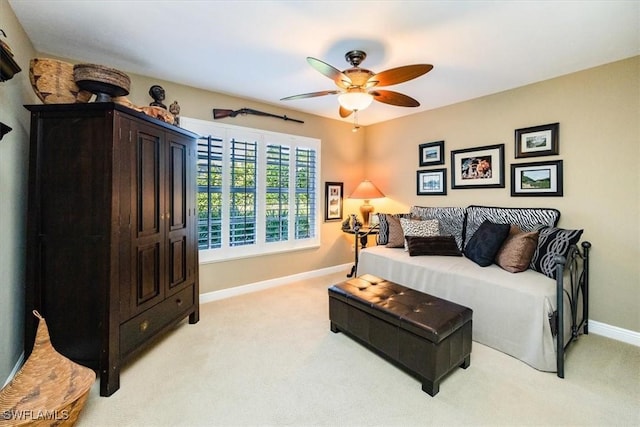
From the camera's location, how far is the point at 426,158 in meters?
3.99

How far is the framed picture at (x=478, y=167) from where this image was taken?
129 inches

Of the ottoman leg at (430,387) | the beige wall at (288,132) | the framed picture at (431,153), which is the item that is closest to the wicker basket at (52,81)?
the beige wall at (288,132)

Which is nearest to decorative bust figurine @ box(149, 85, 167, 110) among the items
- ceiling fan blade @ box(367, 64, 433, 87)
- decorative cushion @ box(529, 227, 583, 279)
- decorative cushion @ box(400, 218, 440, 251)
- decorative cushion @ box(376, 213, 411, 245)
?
ceiling fan blade @ box(367, 64, 433, 87)

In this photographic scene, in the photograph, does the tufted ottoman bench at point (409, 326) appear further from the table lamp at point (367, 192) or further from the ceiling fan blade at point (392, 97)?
the table lamp at point (367, 192)

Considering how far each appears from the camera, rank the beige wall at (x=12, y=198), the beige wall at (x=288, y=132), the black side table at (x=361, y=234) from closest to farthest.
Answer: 1. the beige wall at (x=12, y=198)
2. the beige wall at (x=288, y=132)
3. the black side table at (x=361, y=234)

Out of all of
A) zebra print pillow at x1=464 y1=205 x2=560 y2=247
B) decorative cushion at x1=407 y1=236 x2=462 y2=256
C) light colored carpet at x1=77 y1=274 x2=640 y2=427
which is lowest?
light colored carpet at x1=77 y1=274 x2=640 y2=427

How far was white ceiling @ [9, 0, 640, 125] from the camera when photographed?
180 centimetres

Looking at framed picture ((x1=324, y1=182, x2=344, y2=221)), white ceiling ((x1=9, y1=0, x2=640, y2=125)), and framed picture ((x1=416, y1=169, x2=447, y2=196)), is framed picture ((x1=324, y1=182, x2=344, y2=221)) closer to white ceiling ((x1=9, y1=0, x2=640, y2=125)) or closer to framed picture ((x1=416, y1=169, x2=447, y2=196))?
framed picture ((x1=416, y1=169, x2=447, y2=196))

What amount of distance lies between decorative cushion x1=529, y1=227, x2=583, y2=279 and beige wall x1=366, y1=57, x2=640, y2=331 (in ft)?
1.35

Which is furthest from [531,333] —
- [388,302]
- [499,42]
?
[499,42]

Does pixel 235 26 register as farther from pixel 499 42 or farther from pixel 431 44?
pixel 499 42

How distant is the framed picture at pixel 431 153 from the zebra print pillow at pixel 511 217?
0.82m

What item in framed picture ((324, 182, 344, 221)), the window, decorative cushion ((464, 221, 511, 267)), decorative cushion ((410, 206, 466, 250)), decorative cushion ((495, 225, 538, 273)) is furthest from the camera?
framed picture ((324, 182, 344, 221))

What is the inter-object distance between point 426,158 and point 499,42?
190 centimetres
